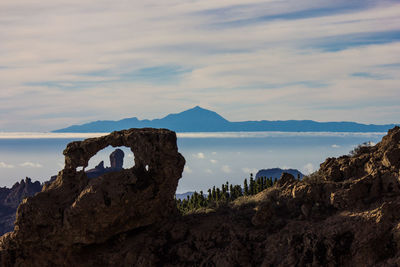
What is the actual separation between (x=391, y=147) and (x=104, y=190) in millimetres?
15921

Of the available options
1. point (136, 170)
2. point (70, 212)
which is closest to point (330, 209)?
point (136, 170)

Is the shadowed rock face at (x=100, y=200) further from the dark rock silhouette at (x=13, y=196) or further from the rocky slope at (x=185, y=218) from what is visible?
the dark rock silhouette at (x=13, y=196)

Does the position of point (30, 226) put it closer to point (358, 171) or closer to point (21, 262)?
point (21, 262)

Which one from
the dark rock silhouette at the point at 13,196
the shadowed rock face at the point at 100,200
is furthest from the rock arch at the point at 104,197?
the dark rock silhouette at the point at 13,196

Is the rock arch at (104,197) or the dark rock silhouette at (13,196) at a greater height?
the rock arch at (104,197)

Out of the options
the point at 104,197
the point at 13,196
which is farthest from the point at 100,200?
the point at 13,196

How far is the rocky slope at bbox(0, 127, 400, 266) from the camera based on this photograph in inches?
1071

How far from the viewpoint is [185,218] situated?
34000 mm

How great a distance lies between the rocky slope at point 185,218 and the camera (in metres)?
27.2

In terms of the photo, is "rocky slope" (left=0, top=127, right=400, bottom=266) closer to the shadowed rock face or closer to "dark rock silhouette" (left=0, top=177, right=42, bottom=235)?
the shadowed rock face

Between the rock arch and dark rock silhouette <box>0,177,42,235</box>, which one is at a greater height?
the rock arch

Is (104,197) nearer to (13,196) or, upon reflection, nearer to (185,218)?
(185,218)

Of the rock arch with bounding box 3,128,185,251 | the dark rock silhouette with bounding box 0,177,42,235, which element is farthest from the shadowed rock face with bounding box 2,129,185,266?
the dark rock silhouette with bounding box 0,177,42,235

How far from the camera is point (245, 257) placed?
28.8 metres
